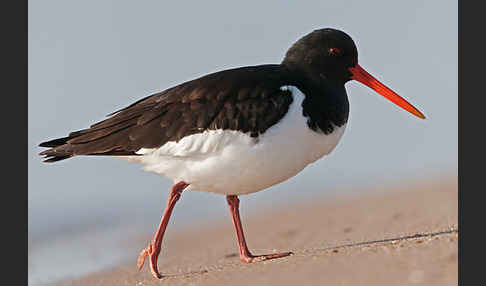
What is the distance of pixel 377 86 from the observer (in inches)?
352

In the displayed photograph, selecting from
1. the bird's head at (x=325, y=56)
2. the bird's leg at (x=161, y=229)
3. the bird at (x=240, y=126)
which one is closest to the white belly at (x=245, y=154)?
the bird at (x=240, y=126)

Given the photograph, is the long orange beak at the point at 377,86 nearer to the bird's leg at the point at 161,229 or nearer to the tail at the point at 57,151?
the bird's leg at the point at 161,229

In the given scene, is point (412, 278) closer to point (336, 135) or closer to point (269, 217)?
point (336, 135)

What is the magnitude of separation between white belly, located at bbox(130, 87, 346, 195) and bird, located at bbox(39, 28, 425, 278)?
0.03ft

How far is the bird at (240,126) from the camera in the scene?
7.76 metres

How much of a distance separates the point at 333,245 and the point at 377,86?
1979 millimetres

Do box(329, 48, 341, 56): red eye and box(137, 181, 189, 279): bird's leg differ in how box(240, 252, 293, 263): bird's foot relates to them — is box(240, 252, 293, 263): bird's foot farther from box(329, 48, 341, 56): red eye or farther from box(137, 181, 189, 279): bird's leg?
box(329, 48, 341, 56): red eye

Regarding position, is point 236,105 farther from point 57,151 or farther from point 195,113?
point 57,151

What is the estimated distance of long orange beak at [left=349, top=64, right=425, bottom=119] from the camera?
8.81m

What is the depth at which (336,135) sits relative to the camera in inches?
321

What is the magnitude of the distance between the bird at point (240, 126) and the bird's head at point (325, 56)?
0.01m

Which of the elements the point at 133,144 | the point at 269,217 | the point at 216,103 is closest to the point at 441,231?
the point at 216,103

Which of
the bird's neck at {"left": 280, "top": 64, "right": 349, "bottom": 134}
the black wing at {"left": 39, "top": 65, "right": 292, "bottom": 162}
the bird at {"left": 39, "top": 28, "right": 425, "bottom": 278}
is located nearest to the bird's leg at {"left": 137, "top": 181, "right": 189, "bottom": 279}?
the bird at {"left": 39, "top": 28, "right": 425, "bottom": 278}

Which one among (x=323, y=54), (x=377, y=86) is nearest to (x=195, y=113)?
(x=323, y=54)
